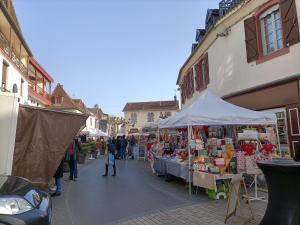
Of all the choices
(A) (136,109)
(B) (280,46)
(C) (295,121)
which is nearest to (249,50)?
(B) (280,46)

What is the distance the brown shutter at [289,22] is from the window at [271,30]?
24.6 inches

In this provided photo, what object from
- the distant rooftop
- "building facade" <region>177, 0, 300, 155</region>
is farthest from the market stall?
the distant rooftop

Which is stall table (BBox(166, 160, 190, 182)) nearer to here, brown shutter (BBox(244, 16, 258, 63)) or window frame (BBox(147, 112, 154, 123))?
brown shutter (BBox(244, 16, 258, 63))

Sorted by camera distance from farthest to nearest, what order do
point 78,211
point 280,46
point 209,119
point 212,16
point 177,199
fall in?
point 212,16
point 280,46
point 209,119
point 177,199
point 78,211

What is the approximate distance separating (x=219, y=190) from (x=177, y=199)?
1.15 meters

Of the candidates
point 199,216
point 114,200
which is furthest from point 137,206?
point 199,216

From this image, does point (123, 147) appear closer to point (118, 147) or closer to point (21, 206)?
point (118, 147)

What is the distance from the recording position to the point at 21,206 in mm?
3693

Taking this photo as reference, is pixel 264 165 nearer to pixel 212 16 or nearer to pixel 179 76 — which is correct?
pixel 212 16

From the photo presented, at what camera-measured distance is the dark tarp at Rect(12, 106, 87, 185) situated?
752 centimetres

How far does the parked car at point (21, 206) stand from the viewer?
3.46 meters

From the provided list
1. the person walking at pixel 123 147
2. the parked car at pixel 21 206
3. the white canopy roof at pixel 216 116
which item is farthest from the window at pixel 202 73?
the parked car at pixel 21 206

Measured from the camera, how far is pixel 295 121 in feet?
35.2

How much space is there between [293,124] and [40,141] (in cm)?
873
